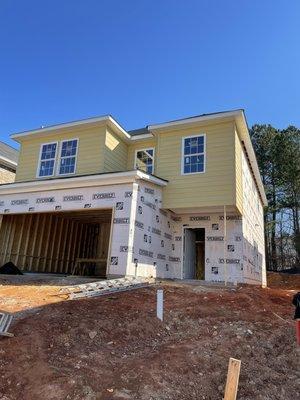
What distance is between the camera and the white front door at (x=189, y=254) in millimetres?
16688

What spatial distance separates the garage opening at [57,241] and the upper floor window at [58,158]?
2460 mm

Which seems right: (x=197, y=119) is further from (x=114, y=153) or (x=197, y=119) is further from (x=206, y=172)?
(x=114, y=153)

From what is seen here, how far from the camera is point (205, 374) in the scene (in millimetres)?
5871

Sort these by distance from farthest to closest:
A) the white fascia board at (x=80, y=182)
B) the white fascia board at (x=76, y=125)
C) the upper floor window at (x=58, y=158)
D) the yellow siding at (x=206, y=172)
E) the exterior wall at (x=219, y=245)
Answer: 1. the upper floor window at (x=58, y=158)
2. the white fascia board at (x=76, y=125)
3. the exterior wall at (x=219, y=245)
4. the yellow siding at (x=206, y=172)
5. the white fascia board at (x=80, y=182)

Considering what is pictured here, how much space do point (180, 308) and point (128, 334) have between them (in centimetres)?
229

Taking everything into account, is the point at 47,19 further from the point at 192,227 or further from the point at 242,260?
the point at 242,260

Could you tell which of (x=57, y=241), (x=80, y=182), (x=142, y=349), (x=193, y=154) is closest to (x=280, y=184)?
(x=193, y=154)

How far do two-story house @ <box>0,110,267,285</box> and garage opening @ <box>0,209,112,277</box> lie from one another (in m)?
0.06

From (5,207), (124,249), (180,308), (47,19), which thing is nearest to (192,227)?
(124,249)

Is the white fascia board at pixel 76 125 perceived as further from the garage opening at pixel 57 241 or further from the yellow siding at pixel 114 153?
the garage opening at pixel 57 241

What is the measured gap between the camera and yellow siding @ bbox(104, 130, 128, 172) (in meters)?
17.3

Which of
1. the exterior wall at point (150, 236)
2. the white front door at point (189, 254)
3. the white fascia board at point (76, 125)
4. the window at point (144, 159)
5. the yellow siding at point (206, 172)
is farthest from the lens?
the window at point (144, 159)

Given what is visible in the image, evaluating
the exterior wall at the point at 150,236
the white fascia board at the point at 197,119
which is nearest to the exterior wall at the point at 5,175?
the white fascia board at the point at 197,119

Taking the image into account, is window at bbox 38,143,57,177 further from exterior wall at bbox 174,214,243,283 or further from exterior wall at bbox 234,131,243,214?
exterior wall at bbox 234,131,243,214
